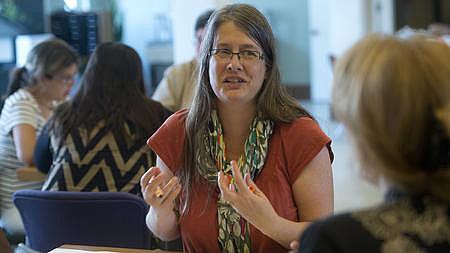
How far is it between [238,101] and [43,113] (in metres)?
1.63

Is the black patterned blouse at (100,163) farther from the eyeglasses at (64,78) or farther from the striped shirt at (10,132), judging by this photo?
the eyeglasses at (64,78)

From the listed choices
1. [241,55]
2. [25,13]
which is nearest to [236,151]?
[241,55]

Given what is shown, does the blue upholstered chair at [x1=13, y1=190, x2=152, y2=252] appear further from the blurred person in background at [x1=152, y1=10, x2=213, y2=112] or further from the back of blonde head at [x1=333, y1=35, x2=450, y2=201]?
the blurred person in background at [x1=152, y1=10, x2=213, y2=112]

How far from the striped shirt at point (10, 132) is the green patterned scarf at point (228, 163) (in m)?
1.45

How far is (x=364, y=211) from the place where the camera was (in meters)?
1.15

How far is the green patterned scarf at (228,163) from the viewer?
1939 millimetres

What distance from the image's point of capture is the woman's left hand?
1748 millimetres

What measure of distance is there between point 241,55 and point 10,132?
1642 millimetres

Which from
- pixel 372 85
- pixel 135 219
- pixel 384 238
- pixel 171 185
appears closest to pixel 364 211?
pixel 384 238

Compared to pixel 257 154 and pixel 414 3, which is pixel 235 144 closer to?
pixel 257 154

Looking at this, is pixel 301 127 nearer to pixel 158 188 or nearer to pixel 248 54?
pixel 248 54

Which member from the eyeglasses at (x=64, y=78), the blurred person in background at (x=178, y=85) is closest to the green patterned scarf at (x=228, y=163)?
the eyeglasses at (x=64, y=78)

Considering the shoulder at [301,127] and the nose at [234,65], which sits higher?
the nose at [234,65]

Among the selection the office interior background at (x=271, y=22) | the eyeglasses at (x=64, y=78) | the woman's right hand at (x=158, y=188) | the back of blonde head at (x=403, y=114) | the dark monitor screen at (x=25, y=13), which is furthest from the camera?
the dark monitor screen at (x=25, y=13)
